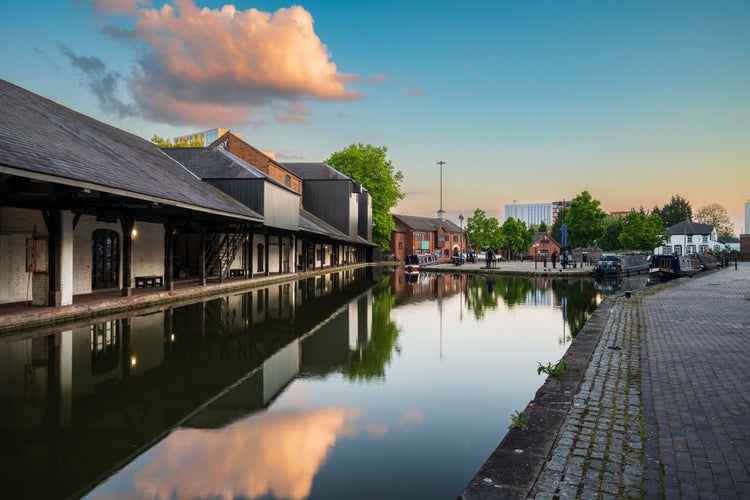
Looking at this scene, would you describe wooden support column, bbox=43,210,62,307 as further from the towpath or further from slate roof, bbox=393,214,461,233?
slate roof, bbox=393,214,461,233

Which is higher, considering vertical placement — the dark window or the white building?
the white building

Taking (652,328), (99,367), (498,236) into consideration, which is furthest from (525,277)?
(498,236)

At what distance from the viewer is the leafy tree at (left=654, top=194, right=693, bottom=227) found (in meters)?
111

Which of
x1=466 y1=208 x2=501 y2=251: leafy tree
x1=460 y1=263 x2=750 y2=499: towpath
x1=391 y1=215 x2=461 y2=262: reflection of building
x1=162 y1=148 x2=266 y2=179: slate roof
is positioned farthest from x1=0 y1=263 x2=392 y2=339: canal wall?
x1=466 y1=208 x2=501 y2=251: leafy tree

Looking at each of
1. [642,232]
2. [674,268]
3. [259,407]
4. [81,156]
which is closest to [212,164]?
[81,156]

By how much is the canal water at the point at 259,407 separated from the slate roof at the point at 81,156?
12.2 ft

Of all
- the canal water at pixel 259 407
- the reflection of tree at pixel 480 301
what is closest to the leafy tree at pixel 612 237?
the reflection of tree at pixel 480 301

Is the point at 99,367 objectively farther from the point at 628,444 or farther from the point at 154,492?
the point at 628,444

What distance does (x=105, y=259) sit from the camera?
17.6 m

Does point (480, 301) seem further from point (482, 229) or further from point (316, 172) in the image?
point (482, 229)

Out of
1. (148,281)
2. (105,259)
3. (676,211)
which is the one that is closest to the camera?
(105,259)

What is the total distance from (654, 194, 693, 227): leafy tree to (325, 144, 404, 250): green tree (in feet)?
277

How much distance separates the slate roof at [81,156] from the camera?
10688mm

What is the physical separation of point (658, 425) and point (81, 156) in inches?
594
